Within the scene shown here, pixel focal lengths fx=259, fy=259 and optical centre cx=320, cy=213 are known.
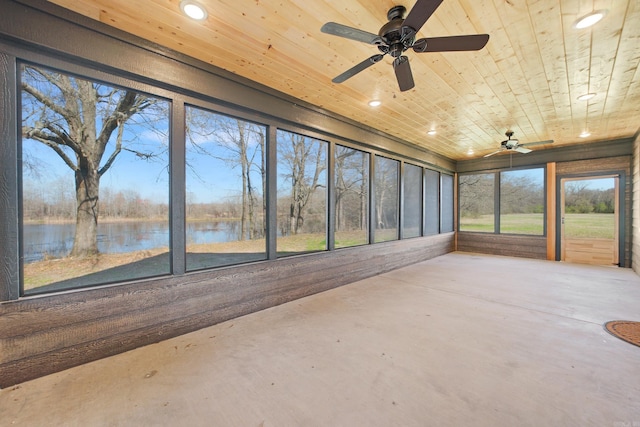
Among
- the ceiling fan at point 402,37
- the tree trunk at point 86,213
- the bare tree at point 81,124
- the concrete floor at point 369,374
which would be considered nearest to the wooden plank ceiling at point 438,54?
the ceiling fan at point 402,37

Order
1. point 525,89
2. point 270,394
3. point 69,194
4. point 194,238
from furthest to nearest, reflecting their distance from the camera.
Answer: point 525,89
point 194,238
point 69,194
point 270,394

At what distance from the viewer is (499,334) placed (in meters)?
2.60

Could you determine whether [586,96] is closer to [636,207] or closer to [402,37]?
[636,207]

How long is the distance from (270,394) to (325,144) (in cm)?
347

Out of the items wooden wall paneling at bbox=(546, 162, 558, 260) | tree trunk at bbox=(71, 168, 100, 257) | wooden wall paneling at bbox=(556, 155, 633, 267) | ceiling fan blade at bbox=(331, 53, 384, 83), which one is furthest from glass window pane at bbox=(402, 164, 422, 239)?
tree trunk at bbox=(71, 168, 100, 257)

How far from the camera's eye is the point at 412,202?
6262 millimetres

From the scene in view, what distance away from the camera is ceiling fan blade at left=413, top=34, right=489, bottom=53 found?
184 centimetres

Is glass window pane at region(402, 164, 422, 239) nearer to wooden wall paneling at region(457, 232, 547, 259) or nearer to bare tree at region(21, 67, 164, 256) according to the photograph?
wooden wall paneling at region(457, 232, 547, 259)

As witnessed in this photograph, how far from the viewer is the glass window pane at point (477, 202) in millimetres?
7425

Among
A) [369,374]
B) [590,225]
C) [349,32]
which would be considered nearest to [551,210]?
[590,225]

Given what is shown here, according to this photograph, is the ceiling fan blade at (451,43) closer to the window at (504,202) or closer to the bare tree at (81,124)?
the bare tree at (81,124)

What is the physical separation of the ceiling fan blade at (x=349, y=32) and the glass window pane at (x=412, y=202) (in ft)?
14.4

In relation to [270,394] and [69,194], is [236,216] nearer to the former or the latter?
[69,194]

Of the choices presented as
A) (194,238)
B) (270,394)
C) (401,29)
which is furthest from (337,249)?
(401,29)
